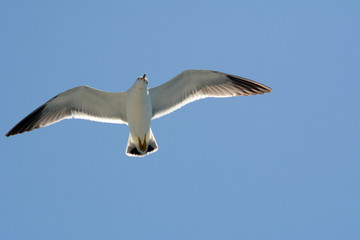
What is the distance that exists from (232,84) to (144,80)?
220 centimetres

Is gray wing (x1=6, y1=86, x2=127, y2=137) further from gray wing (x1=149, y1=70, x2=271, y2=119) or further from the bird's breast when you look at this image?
gray wing (x1=149, y1=70, x2=271, y2=119)

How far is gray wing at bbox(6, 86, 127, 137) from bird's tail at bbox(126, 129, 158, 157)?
2.53ft

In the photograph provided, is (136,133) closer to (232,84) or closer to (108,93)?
(108,93)

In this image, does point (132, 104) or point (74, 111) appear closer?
point (132, 104)

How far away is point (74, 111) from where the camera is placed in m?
11.5

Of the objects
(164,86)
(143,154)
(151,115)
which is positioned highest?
(164,86)

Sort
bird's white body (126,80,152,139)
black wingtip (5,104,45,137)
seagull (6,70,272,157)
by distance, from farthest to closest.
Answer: black wingtip (5,104,45,137) < seagull (6,70,272,157) < bird's white body (126,80,152,139)

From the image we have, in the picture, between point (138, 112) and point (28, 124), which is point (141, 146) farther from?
point (28, 124)

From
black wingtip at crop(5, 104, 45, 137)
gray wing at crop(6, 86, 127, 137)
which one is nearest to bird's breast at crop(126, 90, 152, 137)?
gray wing at crop(6, 86, 127, 137)

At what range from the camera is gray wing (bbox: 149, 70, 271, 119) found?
37.0 ft

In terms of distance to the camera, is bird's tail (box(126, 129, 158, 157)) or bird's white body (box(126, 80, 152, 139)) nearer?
bird's white body (box(126, 80, 152, 139))

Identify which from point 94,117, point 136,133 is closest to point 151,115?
point 136,133

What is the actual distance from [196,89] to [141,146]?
1.85 m

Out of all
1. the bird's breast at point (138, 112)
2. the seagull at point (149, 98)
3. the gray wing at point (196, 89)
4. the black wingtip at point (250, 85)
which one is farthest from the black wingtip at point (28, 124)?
the black wingtip at point (250, 85)
